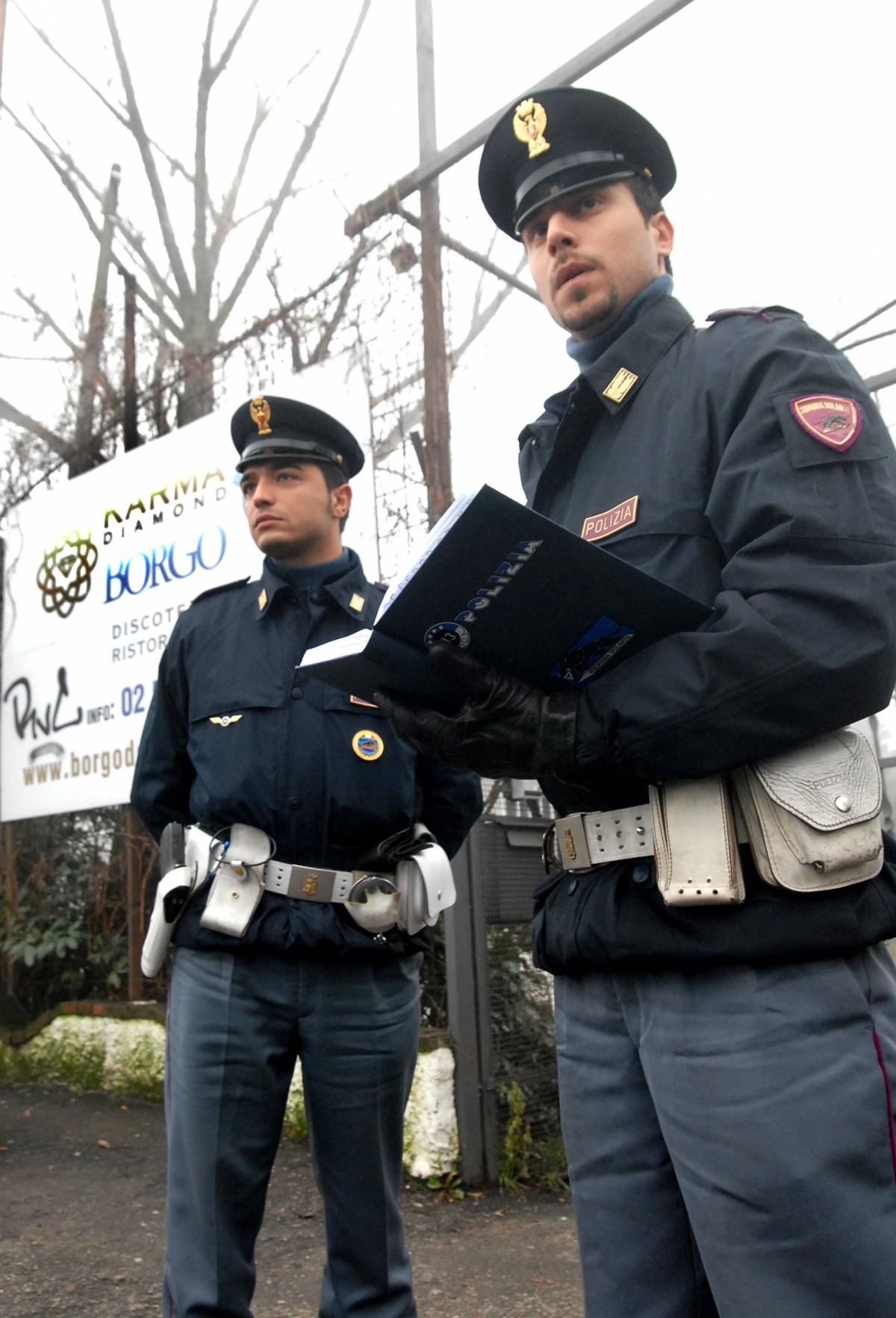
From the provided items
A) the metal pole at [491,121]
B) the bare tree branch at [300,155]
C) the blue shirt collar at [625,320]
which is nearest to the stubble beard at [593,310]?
the blue shirt collar at [625,320]

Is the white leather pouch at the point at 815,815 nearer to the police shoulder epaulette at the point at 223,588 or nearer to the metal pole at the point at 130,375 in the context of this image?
the police shoulder epaulette at the point at 223,588

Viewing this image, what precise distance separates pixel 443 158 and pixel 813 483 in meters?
3.89

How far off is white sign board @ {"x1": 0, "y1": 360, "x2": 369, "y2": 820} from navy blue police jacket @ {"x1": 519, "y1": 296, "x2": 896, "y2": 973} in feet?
11.1

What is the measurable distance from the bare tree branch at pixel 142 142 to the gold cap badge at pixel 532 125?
10072 millimetres

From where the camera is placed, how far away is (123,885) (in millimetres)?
6426

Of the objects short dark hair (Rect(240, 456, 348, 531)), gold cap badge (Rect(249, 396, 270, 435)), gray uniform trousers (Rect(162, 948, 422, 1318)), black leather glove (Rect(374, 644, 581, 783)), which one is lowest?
gray uniform trousers (Rect(162, 948, 422, 1318))

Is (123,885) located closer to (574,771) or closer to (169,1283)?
(169,1283)

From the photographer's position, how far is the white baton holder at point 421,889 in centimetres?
248

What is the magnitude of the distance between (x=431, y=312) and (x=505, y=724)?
12.3 feet

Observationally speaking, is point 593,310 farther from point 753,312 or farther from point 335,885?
point 335,885

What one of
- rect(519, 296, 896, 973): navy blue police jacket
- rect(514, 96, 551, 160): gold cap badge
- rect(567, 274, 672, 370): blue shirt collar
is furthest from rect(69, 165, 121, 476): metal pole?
rect(519, 296, 896, 973): navy blue police jacket

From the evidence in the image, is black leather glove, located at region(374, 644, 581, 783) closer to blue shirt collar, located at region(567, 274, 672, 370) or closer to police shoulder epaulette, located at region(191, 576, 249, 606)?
blue shirt collar, located at region(567, 274, 672, 370)

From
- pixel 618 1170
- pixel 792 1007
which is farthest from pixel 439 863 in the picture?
pixel 792 1007

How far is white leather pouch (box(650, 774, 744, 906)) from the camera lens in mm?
1321
